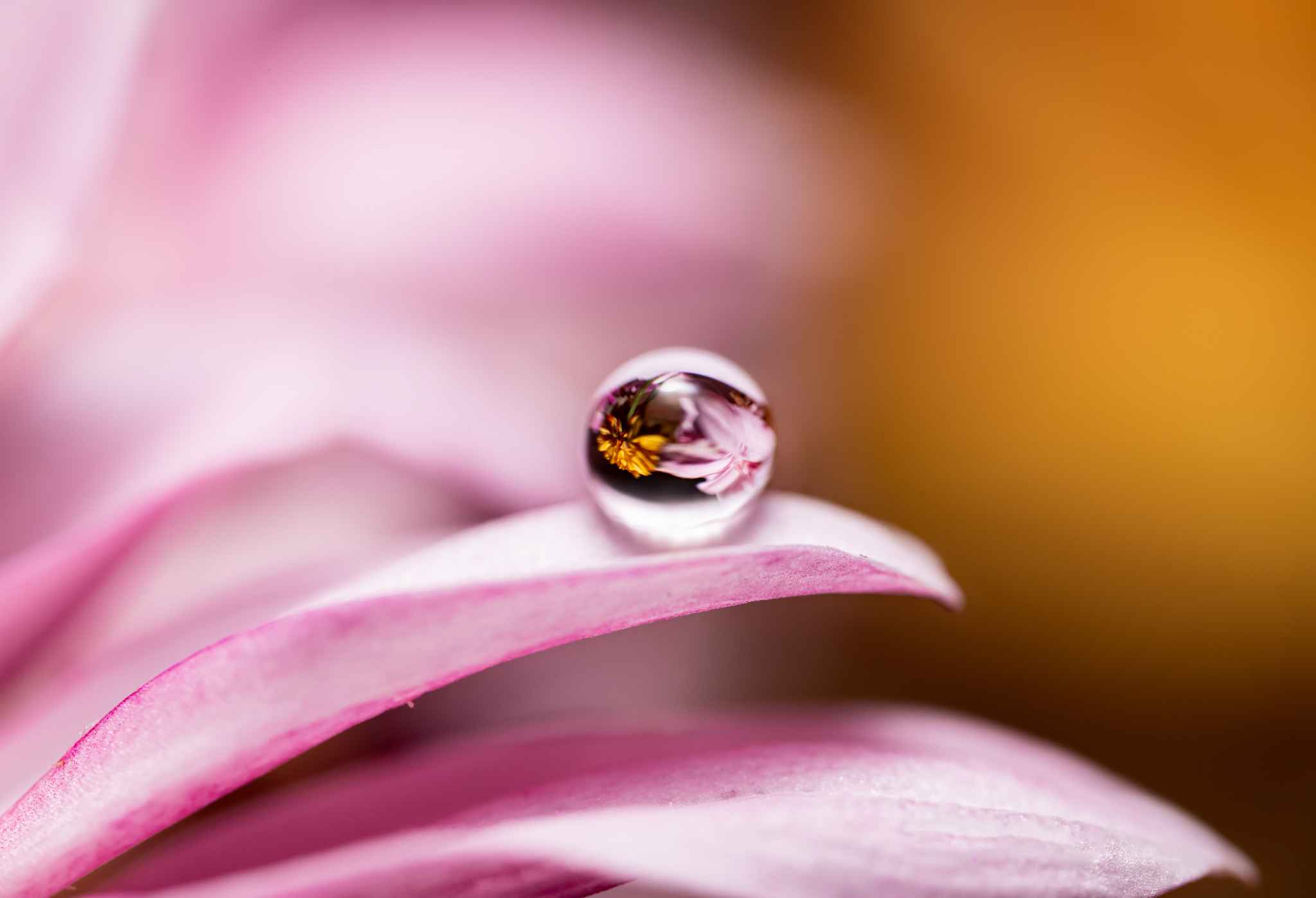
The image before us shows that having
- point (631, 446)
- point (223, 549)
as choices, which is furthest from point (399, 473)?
point (631, 446)

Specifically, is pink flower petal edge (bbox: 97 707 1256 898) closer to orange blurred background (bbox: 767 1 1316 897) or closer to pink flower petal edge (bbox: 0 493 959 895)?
pink flower petal edge (bbox: 0 493 959 895)

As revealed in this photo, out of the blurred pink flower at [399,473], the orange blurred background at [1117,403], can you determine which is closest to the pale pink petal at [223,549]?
the blurred pink flower at [399,473]

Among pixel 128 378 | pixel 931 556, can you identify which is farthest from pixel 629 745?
pixel 128 378

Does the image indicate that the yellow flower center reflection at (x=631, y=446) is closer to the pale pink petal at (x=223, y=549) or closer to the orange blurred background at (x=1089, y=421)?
the pale pink petal at (x=223, y=549)

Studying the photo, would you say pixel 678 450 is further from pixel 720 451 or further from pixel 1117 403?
pixel 1117 403

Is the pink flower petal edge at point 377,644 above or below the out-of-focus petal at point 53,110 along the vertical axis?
below

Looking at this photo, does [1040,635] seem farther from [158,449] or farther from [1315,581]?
[158,449]
